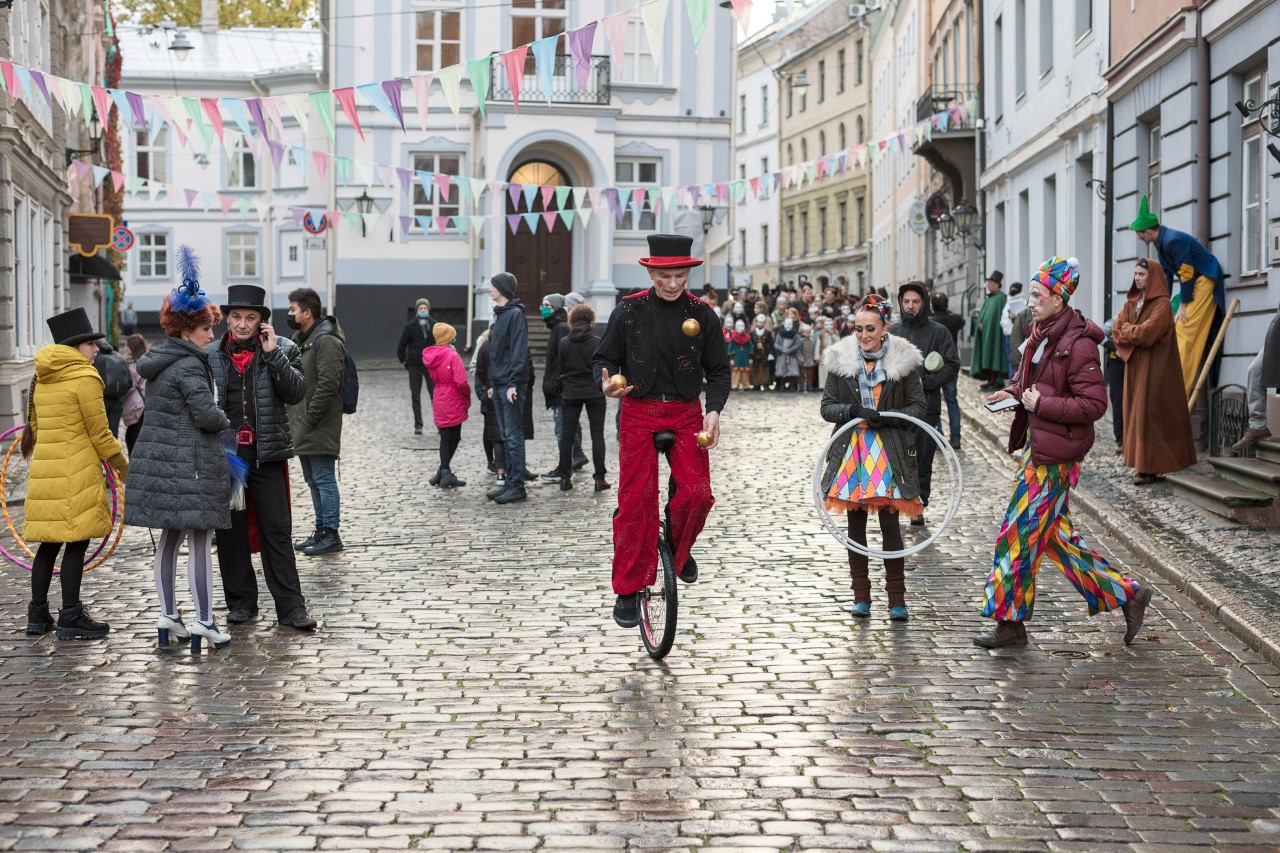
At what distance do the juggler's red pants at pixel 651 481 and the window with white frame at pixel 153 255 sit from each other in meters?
42.7

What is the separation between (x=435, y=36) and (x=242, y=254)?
32.8 feet

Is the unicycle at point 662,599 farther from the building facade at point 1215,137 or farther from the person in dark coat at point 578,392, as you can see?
the building facade at point 1215,137

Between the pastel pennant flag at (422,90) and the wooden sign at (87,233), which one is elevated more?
the pastel pennant flag at (422,90)

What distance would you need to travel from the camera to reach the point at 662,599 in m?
7.39

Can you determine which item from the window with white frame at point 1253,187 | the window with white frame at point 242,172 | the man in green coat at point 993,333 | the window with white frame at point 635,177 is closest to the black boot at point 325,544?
the window with white frame at point 1253,187

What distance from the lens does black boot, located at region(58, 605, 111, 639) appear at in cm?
799

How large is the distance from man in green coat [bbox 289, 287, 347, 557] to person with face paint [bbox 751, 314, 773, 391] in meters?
18.8

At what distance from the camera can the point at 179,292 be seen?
7766 millimetres

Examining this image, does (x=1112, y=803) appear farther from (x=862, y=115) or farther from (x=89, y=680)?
(x=862, y=115)

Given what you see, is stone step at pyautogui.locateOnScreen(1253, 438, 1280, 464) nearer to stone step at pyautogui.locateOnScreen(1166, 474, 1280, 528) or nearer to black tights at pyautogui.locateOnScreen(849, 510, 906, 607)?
stone step at pyautogui.locateOnScreen(1166, 474, 1280, 528)

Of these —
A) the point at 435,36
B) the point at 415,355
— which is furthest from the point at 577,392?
the point at 435,36

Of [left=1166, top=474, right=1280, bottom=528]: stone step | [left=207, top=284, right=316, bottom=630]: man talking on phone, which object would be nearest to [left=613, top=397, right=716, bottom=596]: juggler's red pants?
[left=207, top=284, right=316, bottom=630]: man talking on phone

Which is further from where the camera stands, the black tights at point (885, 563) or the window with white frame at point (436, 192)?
the window with white frame at point (436, 192)

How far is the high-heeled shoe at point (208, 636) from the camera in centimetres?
770
